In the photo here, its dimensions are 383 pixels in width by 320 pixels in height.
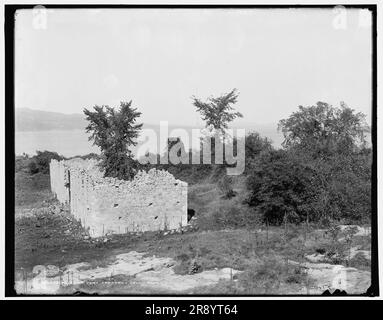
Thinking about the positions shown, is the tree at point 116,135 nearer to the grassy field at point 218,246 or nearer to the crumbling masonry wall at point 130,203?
the crumbling masonry wall at point 130,203

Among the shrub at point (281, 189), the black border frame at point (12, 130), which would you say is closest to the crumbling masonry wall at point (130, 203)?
the shrub at point (281, 189)

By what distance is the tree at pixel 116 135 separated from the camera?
45.0ft

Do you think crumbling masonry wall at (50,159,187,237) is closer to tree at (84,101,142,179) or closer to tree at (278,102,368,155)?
tree at (84,101,142,179)

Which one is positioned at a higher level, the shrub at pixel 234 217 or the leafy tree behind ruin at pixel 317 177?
the leafy tree behind ruin at pixel 317 177

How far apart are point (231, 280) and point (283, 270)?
1.13 m

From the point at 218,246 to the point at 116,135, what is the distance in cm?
442

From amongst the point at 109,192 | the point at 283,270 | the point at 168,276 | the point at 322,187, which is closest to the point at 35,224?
the point at 109,192

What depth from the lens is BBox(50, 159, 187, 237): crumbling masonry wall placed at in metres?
12.6

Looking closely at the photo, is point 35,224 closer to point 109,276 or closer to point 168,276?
point 109,276

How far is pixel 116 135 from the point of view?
561 inches

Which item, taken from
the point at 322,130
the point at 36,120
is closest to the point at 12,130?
the point at 36,120

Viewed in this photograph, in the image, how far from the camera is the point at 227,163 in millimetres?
15672

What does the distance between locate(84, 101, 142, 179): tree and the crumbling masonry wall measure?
27.2 inches

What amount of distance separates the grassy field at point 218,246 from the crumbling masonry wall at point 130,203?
33cm
